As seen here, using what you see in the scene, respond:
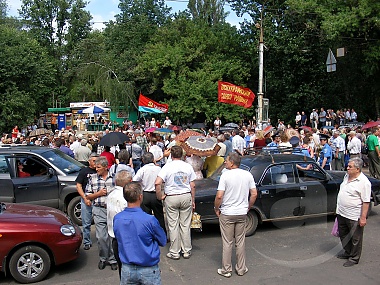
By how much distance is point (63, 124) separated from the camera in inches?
1513

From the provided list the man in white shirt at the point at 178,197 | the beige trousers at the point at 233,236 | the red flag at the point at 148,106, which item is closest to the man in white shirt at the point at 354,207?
the beige trousers at the point at 233,236

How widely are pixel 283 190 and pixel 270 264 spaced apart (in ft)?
6.46

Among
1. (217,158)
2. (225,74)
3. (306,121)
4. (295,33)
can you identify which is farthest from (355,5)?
(217,158)

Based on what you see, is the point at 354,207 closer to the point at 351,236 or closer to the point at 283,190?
the point at 351,236

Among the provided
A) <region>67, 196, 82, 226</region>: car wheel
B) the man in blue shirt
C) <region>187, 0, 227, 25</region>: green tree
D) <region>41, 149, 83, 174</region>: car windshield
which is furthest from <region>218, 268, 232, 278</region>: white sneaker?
<region>187, 0, 227, 25</region>: green tree

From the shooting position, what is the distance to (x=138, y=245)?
148 inches

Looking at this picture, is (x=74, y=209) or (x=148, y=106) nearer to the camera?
(x=74, y=209)

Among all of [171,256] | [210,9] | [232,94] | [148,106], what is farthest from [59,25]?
[171,256]

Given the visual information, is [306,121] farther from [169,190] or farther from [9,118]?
[169,190]

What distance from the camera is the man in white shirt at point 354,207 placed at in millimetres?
6180

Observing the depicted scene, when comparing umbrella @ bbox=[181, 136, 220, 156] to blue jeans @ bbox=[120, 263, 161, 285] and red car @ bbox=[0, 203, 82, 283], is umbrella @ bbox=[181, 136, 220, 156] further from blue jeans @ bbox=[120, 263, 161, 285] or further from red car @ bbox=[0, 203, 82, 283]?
blue jeans @ bbox=[120, 263, 161, 285]

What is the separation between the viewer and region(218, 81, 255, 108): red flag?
18953 mm

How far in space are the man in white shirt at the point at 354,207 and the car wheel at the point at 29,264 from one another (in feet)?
14.5

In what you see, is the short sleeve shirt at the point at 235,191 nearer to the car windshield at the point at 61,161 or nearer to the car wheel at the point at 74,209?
the car wheel at the point at 74,209
